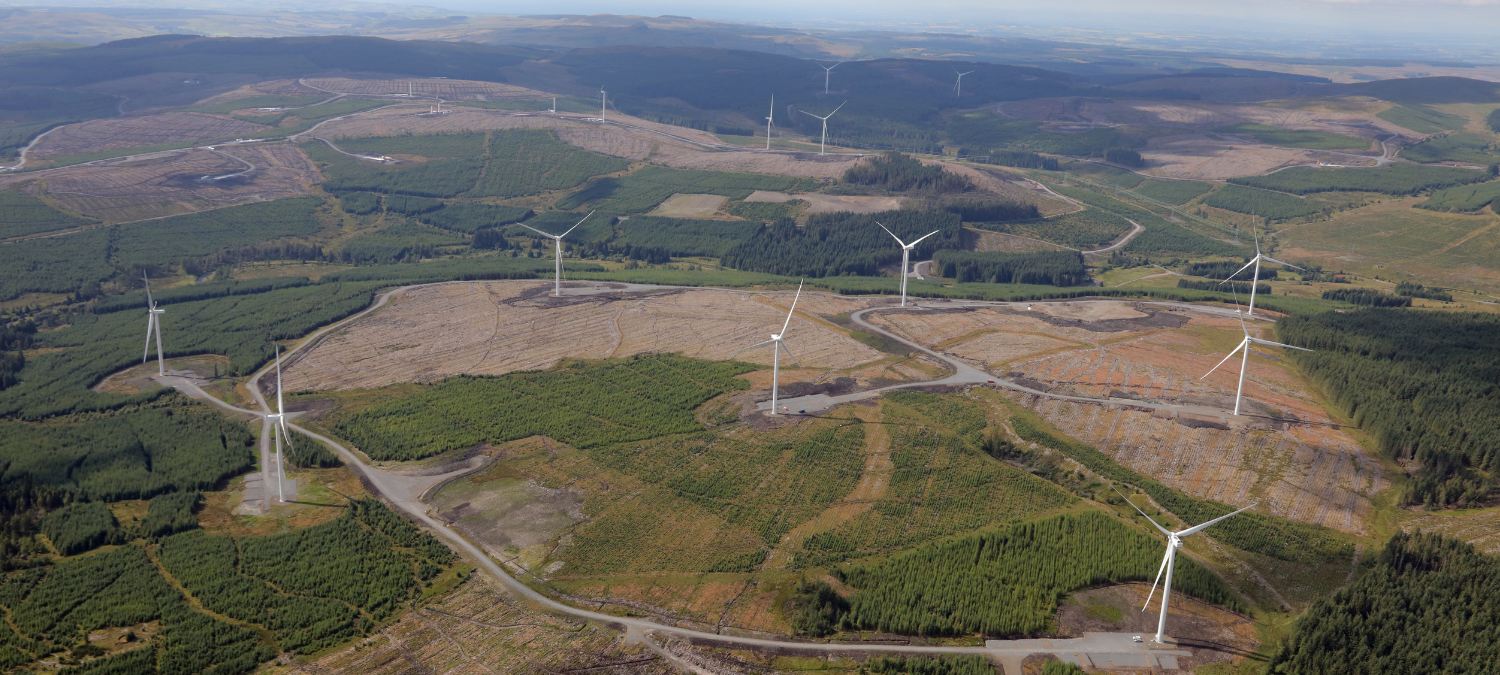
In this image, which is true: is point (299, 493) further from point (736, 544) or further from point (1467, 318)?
point (1467, 318)

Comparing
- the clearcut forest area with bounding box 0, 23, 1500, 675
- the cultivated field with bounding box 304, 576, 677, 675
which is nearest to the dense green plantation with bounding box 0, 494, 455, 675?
the clearcut forest area with bounding box 0, 23, 1500, 675

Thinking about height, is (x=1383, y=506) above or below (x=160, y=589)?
above

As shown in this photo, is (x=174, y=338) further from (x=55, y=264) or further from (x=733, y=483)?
(x=733, y=483)

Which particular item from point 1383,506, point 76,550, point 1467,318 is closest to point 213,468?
point 76,550

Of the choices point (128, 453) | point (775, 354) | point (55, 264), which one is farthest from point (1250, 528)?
point (55, 264)

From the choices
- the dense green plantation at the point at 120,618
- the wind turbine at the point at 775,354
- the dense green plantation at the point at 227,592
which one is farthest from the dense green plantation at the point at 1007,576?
the dense green plantation at the point at 120,618

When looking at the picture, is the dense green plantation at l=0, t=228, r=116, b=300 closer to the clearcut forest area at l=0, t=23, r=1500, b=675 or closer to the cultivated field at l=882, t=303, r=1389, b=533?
the clearcut forest area at l=0, t=23, r=1500, b=675
